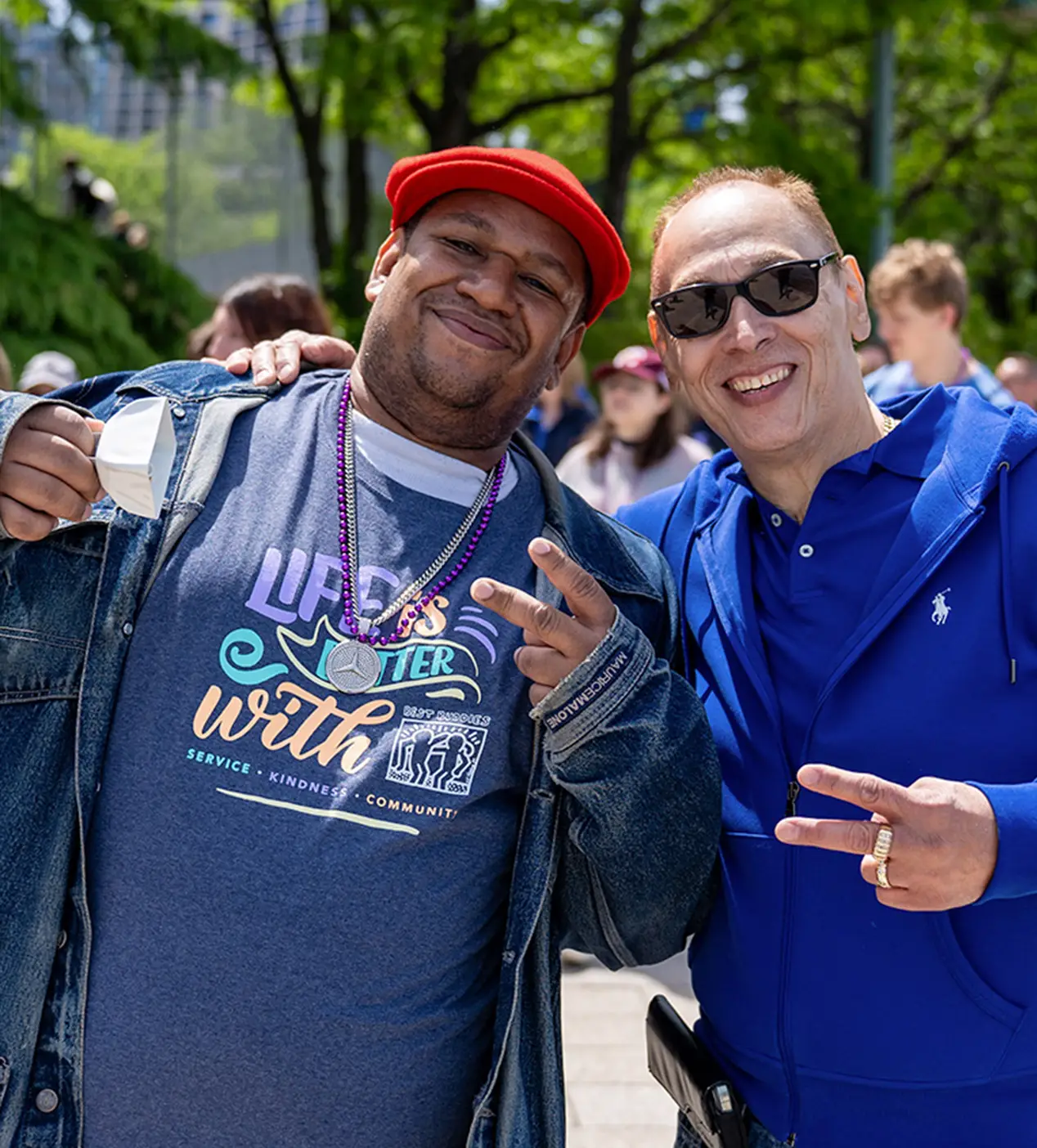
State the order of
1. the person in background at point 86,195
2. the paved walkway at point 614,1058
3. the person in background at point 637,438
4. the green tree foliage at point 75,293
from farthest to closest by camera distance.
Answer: the person in background at point 86,195, the green tree foliage at point 75,293, the person in background at point 637,438, the paved walkway at point 614,1058

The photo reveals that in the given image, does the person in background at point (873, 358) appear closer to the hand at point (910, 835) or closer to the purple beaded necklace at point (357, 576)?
the purple beaded necklace at point (357, 576)

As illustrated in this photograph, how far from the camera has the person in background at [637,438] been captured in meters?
6.56

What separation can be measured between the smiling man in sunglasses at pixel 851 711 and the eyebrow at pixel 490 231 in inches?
7.1

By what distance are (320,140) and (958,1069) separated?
12.7 m

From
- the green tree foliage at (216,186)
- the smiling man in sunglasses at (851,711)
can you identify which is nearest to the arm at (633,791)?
the smiling man in sunglasses at (851,711)

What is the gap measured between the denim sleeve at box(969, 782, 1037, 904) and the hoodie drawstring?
207 mm

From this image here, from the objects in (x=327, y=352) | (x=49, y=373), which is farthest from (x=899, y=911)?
(x=49, y=373)

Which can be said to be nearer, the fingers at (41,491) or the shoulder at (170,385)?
the fingers at (41,491)

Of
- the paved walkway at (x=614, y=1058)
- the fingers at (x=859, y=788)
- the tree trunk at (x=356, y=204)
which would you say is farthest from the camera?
the tree trunk at (x=356, y=204)

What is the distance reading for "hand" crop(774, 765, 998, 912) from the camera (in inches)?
68.8

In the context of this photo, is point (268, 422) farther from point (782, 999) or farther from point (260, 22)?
point (260, 22)

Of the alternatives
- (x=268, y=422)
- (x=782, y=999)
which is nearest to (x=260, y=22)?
(x=268, y=422)

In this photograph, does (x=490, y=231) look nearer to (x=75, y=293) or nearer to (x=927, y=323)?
(x=927, y=323)

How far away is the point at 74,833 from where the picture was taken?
6.68ft
